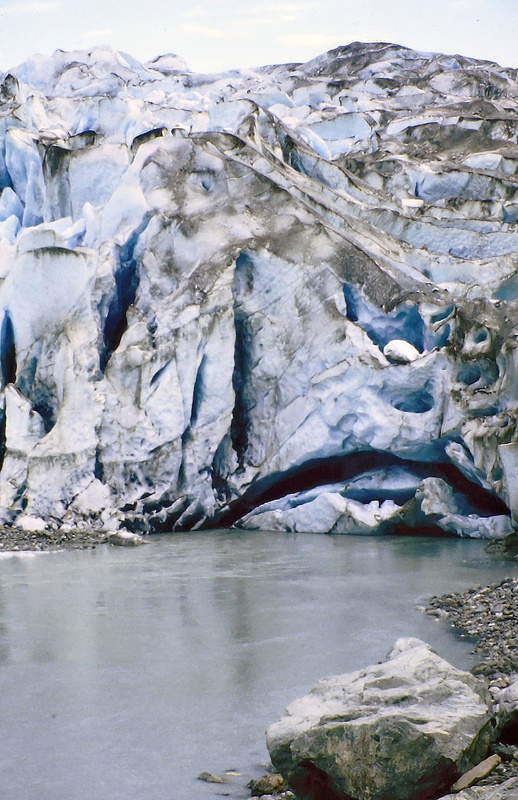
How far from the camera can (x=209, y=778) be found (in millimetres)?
5082

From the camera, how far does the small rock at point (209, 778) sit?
507 cm

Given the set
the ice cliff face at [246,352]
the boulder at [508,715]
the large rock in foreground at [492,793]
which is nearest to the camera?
the large rock in foreground at [492,793]

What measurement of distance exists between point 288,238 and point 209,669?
9.91 metres

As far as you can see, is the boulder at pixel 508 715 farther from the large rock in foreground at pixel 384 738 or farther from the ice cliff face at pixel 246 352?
the ice cliff face at pixel 246 352

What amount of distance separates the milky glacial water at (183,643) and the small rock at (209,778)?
0.16 ft

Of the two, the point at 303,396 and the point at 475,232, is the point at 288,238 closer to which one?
the point at 303,396

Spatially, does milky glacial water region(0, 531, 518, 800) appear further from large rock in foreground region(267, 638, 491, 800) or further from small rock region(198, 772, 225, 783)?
large rock in foreground region(267, 638, 491, 800)

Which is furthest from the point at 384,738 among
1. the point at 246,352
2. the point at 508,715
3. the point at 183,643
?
the point at 246,352

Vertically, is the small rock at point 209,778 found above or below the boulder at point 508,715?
below

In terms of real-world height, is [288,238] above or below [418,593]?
above

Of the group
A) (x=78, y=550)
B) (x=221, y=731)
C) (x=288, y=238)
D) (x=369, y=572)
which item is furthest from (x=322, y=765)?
(x=288, y=238)

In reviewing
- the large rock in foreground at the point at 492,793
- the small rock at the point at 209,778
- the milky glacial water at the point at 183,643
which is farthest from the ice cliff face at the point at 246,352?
the large rock in foreground at the point at 492,793

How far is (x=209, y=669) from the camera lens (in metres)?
7.22

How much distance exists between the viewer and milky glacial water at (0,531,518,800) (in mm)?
5379
